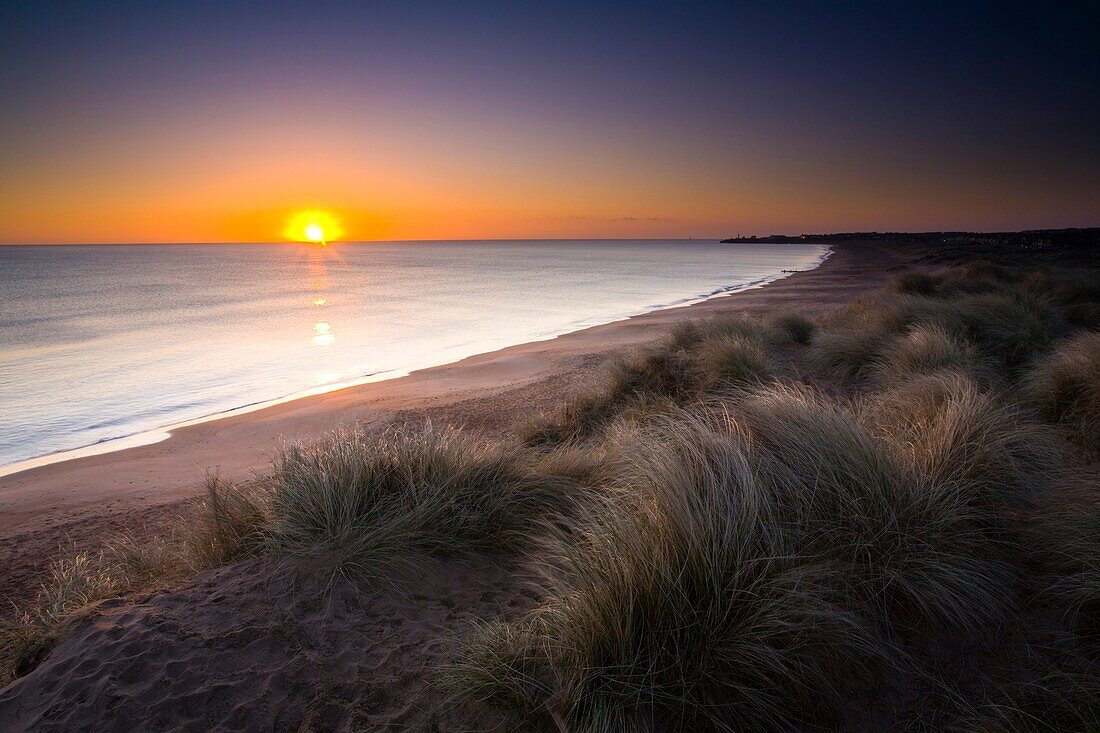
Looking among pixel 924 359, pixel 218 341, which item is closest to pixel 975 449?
pixel 924 359

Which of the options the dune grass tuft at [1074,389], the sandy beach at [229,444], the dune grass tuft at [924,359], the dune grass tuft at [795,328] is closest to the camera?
the dune grass tuft at [1074,389]

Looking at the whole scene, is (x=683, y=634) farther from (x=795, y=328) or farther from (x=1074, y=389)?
(x=795, y=328)

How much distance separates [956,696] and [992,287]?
1738cm

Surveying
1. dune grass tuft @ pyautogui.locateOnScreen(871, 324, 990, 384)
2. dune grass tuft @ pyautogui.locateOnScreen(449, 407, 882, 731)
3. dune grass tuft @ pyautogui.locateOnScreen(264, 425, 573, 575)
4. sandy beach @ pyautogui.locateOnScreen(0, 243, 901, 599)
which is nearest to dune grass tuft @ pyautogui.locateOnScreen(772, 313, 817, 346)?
dune grass tuft @ pyautogui.locateOnScreen(871, 324, 990, 384)

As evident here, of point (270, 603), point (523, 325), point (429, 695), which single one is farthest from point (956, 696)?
point (523, 325)

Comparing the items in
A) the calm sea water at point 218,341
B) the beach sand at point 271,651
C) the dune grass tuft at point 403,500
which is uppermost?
the dune grass tuft at point 403,500

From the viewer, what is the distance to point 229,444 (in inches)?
369

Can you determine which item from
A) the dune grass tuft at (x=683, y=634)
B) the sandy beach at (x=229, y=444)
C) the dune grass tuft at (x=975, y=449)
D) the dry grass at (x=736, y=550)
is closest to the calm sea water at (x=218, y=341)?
the sandy beach at (x=229, y=444)

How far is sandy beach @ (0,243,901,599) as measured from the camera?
6.12 metres

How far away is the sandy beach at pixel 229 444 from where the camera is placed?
20.1 ft

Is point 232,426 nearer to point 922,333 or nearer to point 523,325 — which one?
point 922,333

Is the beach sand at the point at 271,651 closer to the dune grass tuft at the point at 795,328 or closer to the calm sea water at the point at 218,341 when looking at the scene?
the calm sea water at the point at 218,341

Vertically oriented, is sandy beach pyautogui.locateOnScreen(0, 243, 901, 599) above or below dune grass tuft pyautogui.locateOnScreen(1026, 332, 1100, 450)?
below

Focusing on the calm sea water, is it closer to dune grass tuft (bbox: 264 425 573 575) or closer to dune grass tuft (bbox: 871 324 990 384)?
dune grass tuft (bbox: 264 425 573 575)
